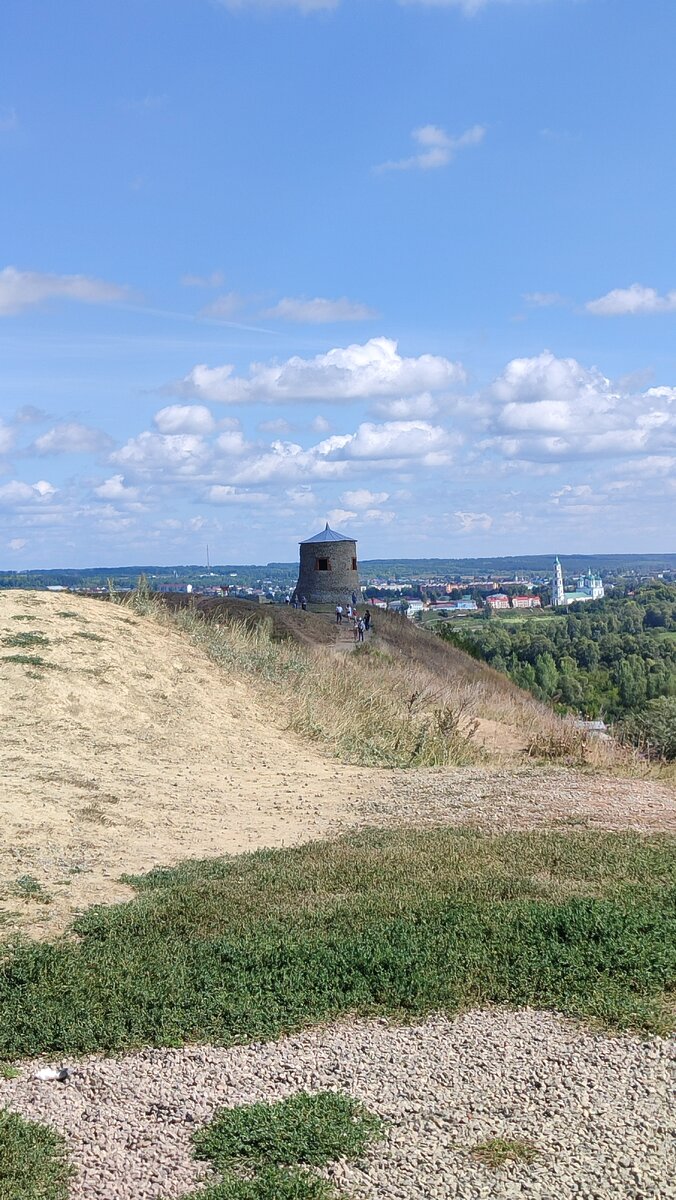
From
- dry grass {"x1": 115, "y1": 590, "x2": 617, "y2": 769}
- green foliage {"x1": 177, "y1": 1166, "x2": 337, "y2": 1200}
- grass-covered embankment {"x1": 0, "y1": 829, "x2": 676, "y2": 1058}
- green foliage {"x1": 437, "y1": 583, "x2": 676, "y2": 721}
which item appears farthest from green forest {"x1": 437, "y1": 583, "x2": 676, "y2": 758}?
green foliage {"x1": 177, "y1": 1166, "x2": 337, "y2": 1200}

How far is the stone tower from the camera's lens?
44.0m

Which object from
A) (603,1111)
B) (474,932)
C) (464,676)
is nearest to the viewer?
(603,1111)

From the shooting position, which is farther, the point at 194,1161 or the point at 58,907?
the point at 58,907

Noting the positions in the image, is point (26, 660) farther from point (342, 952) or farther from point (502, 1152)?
point (502, 1152)

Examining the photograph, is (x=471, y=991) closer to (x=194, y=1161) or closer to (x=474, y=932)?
(x=474, y=932)

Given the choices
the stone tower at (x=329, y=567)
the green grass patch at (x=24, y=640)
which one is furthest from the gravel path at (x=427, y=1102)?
the stone tower at (x=329, y=567)

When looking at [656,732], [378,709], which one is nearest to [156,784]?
[378,709]

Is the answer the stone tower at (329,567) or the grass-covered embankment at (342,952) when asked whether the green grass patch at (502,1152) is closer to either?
the grass-covered embankment at (342,952)

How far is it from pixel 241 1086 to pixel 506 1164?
1.14m

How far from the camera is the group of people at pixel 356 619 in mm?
33125

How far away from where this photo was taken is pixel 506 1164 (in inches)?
151

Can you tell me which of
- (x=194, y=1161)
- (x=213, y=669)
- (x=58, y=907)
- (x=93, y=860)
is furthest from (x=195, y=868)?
(x=213, y=669)

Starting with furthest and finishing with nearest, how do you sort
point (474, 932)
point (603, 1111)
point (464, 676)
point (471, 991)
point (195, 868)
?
point (464, 676)
point (195, 868)
point (474, 932)
point (471, 991)
point (603, 1111)

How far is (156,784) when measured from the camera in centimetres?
1133
